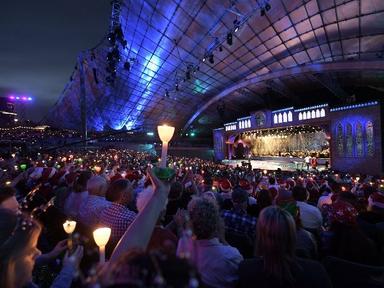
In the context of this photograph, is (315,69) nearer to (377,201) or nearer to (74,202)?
(377,201)

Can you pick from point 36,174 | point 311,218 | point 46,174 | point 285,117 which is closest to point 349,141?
point 285,117

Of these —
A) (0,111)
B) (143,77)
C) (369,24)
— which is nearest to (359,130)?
(369,24)

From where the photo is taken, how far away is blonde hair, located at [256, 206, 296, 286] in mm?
1701

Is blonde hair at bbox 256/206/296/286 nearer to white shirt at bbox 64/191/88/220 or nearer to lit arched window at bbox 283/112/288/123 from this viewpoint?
white shirt at bbox 64/191/88/220

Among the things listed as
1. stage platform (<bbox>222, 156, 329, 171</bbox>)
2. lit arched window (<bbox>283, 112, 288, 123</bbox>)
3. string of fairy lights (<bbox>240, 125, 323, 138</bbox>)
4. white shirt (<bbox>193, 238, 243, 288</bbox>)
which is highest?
lit arched window (<bbox>283, 112, 288, 123</bbox>)

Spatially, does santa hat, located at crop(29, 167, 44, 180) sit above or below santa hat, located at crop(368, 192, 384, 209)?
above

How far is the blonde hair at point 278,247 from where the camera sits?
1701 millimetres

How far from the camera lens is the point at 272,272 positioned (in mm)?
1714

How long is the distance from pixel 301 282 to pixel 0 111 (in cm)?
5268

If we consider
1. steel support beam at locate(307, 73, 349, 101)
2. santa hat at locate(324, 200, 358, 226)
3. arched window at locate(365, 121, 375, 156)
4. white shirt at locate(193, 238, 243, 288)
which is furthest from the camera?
steel support beam at locate(307, 73, 349, 101)

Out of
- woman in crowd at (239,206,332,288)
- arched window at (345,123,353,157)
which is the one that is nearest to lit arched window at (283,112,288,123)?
arched window at (345,123,353,157)

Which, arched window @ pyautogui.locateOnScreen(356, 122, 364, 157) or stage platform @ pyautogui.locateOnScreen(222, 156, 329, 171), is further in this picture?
stage platform @ pyautogui.locateOnScreen(222, 156, 329, 171)

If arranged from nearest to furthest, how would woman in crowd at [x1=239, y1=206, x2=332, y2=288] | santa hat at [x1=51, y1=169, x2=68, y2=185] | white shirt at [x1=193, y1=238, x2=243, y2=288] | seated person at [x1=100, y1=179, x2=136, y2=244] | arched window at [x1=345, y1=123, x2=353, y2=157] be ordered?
1. woman in crowd at [x1=239, y1=206, x2=332, y2=288]
2. white shirt at [x1=193, y1=238, x2=243, y2=288]
3. seated person at [x1=100, y1=179, x2=136, y2=244]
4. santa hat at [x1=51, y1=169, x2=68, y2=185]
5. arched window at [x1=345, y1=123, x2=353, y2=157]

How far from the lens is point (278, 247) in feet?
5.63
